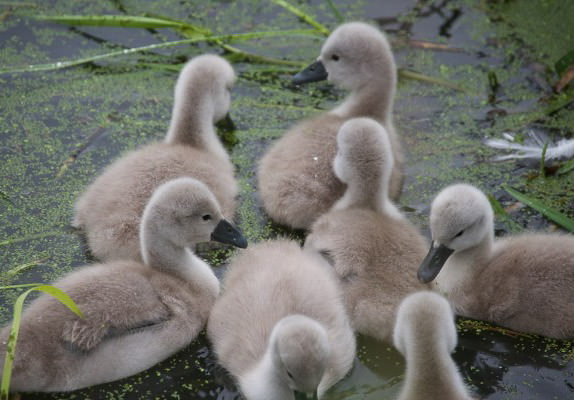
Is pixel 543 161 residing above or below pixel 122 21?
below

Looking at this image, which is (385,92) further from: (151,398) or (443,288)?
(151,398)

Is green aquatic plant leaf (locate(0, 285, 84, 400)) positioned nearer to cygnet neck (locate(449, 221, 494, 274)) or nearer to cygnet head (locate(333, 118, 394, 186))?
cygnet head (locate(333, 118, 394, 186))

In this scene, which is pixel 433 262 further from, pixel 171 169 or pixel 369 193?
pixel 171 169

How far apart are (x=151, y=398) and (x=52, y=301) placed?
1.95 ft

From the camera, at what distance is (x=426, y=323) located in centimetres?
345

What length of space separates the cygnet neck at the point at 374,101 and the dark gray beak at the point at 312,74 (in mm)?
378

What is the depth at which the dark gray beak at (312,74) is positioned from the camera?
19.2 feet

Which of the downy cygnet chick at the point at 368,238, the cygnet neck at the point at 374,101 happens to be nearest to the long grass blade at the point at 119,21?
the cygnet neck at the point at 374,101

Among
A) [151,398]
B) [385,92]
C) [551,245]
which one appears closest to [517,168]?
[385,92]

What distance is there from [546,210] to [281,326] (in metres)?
1.94

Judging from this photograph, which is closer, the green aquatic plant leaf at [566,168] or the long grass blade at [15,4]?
the green aquatic plant leaf at [566,168]

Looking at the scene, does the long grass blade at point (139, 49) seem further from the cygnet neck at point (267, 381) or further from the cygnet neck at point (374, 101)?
the cygnet neck at point (267, 381)

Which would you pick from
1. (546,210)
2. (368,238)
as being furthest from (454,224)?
(546,210)

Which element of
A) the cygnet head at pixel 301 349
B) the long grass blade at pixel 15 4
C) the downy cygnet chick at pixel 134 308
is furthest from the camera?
the long grass blade at pixel 15 4
